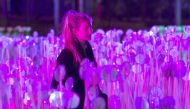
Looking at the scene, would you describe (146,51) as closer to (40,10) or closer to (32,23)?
(32,23)

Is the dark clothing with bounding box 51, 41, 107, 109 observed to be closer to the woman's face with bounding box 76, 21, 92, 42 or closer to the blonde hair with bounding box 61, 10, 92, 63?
the blonde hair with bounding box 61, 10, 92, 63

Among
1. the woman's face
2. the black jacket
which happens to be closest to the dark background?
the black jacket

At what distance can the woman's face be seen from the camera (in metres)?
1.95

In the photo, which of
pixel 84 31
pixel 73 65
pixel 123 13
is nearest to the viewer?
pixel 84 31

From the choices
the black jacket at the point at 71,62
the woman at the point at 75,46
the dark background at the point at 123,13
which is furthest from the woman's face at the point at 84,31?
the dark background at the point at 123,13

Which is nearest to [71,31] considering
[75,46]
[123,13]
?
[75,46]

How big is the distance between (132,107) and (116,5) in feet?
34.8

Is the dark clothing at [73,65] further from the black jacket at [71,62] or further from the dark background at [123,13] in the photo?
the dark background at [123,13]

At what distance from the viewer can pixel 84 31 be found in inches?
79.0

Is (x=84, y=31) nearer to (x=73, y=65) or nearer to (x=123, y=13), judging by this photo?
(x=73, y=65)

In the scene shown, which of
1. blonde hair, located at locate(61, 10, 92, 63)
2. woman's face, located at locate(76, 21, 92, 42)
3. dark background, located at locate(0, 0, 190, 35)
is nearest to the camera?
woman's face, located at locate(76, 21, 92, 42)

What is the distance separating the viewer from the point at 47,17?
501 inches

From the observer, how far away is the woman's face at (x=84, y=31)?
1954mm

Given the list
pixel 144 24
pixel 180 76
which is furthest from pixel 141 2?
pixel 180 76
